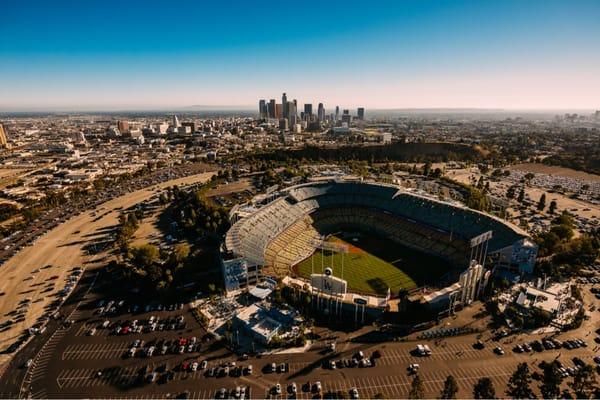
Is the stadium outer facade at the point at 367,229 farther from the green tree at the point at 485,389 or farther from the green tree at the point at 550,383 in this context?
the green tree at the point at 485,389

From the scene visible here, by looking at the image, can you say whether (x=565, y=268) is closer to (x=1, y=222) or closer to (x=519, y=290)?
(x=519, y=290)

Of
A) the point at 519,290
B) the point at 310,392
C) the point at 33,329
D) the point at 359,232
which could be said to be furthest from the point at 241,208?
the point at 519,290

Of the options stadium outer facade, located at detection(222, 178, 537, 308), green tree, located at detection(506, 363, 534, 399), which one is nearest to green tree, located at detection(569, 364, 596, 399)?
green tree, located at detection(506, 363, 534, 399)

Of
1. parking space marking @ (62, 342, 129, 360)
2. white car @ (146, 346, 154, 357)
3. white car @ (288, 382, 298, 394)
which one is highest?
white car @ (146, 346, 154, 357)

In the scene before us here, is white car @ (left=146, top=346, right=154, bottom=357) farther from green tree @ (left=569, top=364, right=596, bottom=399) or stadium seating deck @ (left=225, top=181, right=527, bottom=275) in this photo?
green tree @ (left=569, top=364, right=596, bottom=399)

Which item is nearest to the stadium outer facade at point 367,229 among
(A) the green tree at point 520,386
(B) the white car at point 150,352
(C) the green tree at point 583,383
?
(A) the green tree at point 520,386
